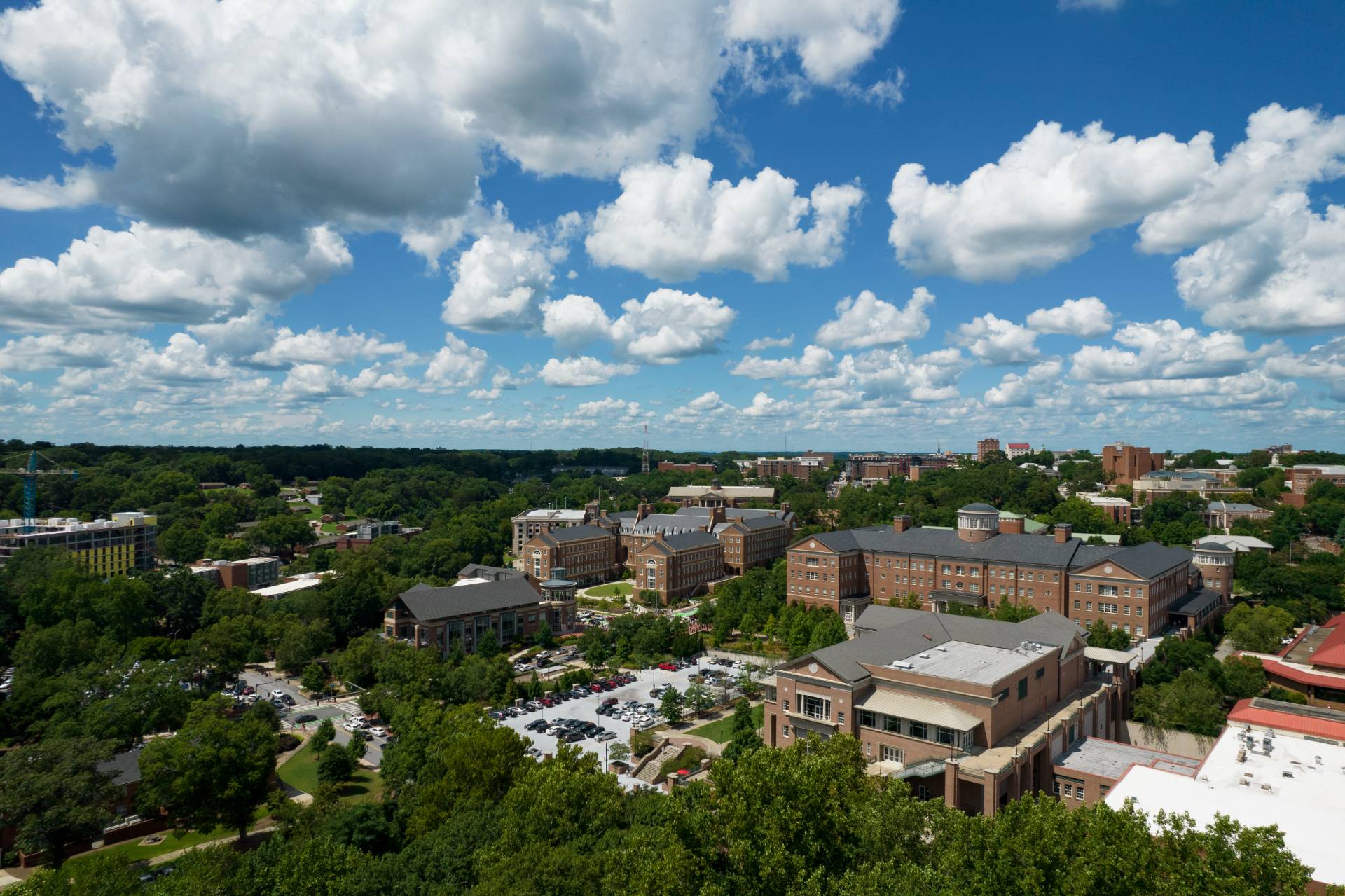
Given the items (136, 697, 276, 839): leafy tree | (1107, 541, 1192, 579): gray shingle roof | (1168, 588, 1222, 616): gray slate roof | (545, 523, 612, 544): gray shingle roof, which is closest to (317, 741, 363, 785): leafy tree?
(136, 697, 276, 839): leafy tree

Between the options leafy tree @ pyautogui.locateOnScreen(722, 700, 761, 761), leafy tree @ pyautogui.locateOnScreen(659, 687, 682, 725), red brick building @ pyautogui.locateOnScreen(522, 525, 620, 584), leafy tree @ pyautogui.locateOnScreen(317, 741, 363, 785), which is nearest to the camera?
leafy tree @ pyautogui.locateOnScreen(722, 700, 761, 761)

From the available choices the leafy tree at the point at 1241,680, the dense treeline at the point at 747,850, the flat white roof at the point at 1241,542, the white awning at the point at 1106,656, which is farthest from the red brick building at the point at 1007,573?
the dense treeline at the point at 747,850

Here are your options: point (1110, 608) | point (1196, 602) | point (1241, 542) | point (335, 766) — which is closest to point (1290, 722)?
point (1110, 608)

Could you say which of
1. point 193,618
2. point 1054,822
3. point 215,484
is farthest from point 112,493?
point 1054,822

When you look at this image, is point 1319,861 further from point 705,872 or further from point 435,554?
Result: point 435,554

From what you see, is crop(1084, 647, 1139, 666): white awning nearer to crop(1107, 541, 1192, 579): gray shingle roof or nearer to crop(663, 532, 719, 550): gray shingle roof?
crop(1107, 541, 1192, 579): gray shingle roof

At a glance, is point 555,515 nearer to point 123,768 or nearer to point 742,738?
point 123,768
